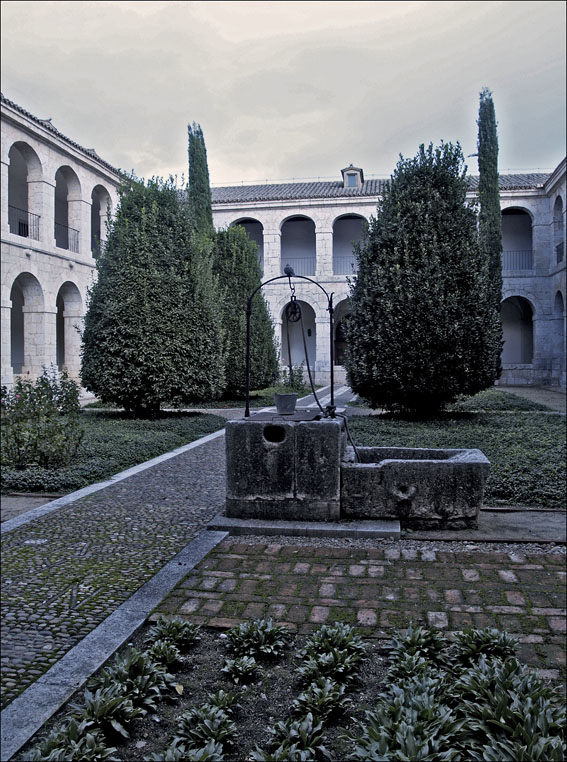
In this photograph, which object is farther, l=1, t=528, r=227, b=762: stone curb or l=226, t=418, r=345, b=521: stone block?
l=226, t=418, r=345, b=521: stone block

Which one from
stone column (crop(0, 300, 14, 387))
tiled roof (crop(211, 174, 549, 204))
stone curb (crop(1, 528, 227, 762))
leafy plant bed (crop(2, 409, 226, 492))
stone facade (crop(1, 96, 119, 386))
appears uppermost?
tiled roof (crop(211, 174, 549, 204))

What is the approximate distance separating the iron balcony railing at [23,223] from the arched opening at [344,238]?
47.1ft

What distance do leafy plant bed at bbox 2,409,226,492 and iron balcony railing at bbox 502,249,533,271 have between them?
65.4ft

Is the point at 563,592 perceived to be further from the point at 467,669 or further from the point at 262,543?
the point at 262,543

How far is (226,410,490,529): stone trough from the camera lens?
14.7 feet

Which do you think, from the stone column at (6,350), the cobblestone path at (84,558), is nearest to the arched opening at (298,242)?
the stone column at (6,350)

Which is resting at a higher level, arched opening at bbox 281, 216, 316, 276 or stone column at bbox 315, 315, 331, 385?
arched opening at bbox 281, 216, 316, 276

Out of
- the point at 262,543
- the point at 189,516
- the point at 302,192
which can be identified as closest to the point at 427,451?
the point at 262,543

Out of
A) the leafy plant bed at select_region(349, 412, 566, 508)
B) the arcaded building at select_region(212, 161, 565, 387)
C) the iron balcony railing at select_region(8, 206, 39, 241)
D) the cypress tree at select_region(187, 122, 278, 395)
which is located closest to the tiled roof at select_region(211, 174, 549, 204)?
the arcaded building at select_region(212, 161, 565, 387)

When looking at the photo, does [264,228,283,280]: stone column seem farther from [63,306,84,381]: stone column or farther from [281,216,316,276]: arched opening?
[63,306,84,381]: stone column

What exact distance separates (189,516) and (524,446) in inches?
188

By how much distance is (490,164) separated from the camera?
21.5m

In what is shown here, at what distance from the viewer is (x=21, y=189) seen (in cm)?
1991

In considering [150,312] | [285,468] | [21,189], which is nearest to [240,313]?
[150,312]
